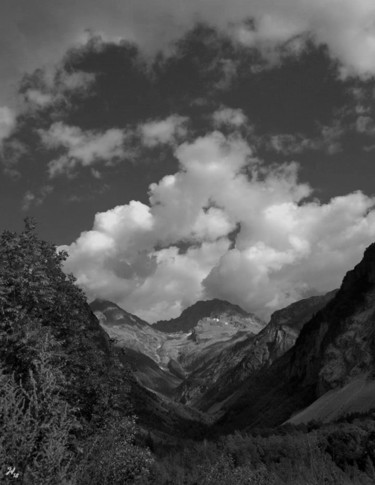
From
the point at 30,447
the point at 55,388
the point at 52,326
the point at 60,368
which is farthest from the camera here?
the point at 52,326

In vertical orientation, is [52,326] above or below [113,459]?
above

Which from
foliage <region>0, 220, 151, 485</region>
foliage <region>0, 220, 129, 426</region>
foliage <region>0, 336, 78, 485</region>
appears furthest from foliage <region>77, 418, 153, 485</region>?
foliage <region>0, 336, 78, 485</region>

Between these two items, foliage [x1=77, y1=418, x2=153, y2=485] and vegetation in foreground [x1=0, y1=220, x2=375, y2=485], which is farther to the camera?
foliage [x1=77, y1=418, x2=153, y2=485]

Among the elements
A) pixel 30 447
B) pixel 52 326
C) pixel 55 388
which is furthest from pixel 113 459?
pixel 30 447

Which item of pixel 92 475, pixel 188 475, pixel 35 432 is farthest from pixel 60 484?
pixel 188 475

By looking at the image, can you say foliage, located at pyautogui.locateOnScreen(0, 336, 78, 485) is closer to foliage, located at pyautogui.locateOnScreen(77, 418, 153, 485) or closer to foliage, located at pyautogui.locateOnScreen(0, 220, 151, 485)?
foliage, located at pyautogui.locateOnScreen(0, 220, 151, 485)

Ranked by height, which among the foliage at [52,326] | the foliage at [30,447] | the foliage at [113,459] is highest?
the foliage at [52,326]

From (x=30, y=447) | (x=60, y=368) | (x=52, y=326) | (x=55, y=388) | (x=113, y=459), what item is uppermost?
(x=52, y=326)

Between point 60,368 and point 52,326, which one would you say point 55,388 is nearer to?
point 60,368

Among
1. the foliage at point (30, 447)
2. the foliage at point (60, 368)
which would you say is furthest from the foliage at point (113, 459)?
the foliage at point (30, 447)

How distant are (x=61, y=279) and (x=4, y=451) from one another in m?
14.2

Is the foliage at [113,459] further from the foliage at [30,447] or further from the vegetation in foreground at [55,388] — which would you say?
the foliage at [30,447]

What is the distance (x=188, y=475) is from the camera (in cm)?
9512

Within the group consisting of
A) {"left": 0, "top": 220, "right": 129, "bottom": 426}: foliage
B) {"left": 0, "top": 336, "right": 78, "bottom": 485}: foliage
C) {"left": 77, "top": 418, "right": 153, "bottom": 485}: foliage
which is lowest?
{"left": 77, "top": 418, "right": 153, "bottom": 485}: foliage
